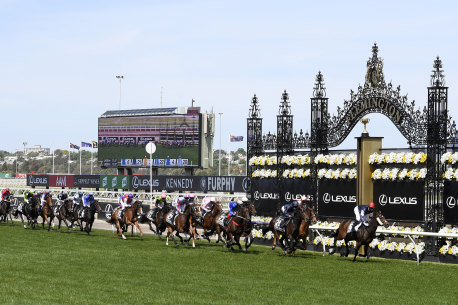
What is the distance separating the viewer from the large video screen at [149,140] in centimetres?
6150

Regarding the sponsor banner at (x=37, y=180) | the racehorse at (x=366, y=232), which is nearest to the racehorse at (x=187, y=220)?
the racehorse at (x=366, y=232)

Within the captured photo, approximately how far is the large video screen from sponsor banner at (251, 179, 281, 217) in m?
33.2

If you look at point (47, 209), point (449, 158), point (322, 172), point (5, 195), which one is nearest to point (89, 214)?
point (47, 209)

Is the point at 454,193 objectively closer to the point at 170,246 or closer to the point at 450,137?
the point at 450,137

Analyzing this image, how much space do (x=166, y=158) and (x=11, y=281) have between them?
4764cm

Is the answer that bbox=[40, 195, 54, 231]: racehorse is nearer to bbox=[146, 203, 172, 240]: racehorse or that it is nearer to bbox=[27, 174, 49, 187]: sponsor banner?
bbox=[146, 203, 172, 240]: racehorse

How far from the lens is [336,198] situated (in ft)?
78.7

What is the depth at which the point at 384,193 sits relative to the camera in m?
22.3

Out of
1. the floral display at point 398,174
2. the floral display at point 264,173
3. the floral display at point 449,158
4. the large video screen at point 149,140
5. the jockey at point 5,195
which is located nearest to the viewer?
the floral display at point 449,158

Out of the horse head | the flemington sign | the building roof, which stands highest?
the building roof

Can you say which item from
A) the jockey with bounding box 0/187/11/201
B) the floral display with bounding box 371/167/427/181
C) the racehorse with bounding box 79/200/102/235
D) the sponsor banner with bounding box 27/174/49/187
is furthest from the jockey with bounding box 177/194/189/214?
the sponsor banner with bounding box 27/174/49/187

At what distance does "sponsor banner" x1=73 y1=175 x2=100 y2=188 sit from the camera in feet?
191

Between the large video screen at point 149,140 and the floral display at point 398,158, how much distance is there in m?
39.0

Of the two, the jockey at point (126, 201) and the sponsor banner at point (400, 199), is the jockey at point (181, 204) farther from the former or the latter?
the sponsor banner at point (400, 199)
